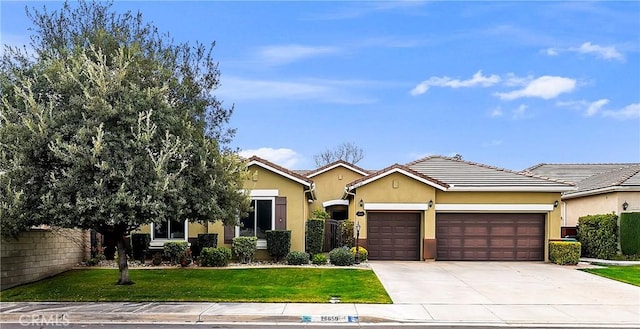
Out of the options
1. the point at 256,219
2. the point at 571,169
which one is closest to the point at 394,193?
the point at 256,219

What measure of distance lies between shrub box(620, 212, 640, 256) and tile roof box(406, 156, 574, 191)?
109 inches

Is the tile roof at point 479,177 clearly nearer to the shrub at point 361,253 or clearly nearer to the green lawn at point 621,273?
the green lawn at point 621,273

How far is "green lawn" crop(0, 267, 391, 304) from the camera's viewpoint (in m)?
11.8

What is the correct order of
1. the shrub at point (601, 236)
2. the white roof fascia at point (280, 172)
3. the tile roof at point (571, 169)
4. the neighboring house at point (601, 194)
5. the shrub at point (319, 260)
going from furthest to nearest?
the tile roof at point (571, 169) < the neighboring house at point (601, 194) < the shrub at point (601, 236) < the white roof fascia at point (280, 172) < the shrub at point (319, 260)

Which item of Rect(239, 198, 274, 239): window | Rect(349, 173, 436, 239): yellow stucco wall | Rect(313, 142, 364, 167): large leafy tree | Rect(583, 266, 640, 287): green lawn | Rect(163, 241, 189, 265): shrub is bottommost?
Rect(583, 266, 640, 287): green lawn

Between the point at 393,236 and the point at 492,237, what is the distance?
404 centimetres

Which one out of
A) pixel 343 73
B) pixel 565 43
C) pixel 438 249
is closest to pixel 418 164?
pixel 438 249

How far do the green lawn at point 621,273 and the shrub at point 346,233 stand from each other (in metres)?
8.75

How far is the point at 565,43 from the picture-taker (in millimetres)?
18062

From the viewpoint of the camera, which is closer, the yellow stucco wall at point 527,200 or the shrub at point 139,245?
the shrub at point 139,245

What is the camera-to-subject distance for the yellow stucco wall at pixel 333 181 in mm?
29141

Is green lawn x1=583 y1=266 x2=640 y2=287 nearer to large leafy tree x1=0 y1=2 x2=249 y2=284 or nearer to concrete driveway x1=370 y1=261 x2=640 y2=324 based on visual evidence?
concrete driveway x1=370 y1=261 x2=640 y2=324

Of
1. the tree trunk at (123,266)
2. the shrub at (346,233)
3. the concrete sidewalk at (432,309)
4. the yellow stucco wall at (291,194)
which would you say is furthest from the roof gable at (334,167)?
the tree trunk at (123,266)

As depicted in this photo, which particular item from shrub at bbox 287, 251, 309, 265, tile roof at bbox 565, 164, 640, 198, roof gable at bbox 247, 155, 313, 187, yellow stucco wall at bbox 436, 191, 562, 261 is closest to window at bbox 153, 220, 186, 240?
roof gable at bbox 247, 155, 313, 187
